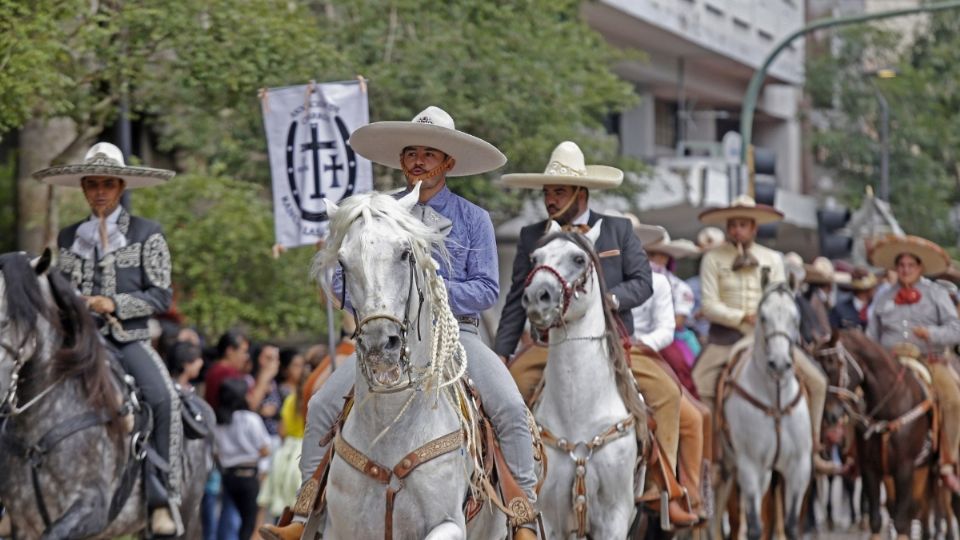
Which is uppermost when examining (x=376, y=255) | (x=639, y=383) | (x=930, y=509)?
(x=376, y=255)

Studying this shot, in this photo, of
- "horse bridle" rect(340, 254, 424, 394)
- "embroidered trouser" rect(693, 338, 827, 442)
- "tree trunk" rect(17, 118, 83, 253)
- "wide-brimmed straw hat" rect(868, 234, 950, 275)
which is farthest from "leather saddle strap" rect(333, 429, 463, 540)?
"tree trunk" rect(17, 118, 83, 253)

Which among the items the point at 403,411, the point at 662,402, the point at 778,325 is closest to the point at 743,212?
the point at 778,325

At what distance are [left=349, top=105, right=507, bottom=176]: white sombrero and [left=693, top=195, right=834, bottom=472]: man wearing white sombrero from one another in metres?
7.32

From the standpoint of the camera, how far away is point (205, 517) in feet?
57.5

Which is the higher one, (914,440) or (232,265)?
(232,265)

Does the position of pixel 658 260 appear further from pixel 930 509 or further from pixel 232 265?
pixel 232 265

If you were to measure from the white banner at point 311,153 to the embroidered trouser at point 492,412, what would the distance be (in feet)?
18.3

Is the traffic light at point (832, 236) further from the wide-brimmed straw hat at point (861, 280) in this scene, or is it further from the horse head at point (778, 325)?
the horse head at point (778, 325)

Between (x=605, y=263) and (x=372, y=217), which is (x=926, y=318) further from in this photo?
(x=372, y=217)

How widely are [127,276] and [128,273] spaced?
2cm

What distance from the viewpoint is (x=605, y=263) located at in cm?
1245

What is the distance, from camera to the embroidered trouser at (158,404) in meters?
12.6

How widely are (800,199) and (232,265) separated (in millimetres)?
29383

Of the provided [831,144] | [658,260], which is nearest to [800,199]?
[831,144]
